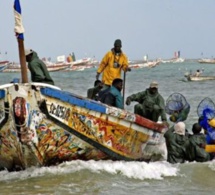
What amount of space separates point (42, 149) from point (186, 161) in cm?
284

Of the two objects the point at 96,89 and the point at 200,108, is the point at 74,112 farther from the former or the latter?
the point at 200,108

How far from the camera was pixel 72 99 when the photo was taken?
348 inches

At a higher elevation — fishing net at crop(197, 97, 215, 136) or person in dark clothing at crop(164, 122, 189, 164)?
fishing net at crop(197, 97, 215, 136)

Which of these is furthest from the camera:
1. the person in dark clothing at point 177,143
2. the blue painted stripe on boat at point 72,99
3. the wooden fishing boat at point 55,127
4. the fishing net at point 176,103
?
the fishing net at point 176,103

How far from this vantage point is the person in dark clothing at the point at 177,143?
10.3m

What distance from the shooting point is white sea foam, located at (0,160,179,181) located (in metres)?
9.38

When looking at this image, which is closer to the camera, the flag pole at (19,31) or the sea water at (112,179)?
the flag pole at (19,31)

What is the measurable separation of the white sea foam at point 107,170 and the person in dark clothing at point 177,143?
0.43 m

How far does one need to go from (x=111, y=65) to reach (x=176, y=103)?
67.4 inches

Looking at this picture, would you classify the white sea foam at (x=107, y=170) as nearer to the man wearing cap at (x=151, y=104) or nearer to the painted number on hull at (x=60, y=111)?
the painted number on hull at (x=60, y=111)

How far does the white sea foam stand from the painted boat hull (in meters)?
0.11

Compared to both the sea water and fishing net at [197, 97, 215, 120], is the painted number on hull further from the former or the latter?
fishing net at [197, 97, 215, 120]

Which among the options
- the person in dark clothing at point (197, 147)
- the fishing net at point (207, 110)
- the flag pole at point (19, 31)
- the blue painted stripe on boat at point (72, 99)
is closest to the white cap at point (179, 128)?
the person in dark clothing at point (197, 147)

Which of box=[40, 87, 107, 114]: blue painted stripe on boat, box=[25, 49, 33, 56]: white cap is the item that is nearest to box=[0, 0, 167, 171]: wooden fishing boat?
box=[40, 87, 107, 114]: blue painted stripe on boat
